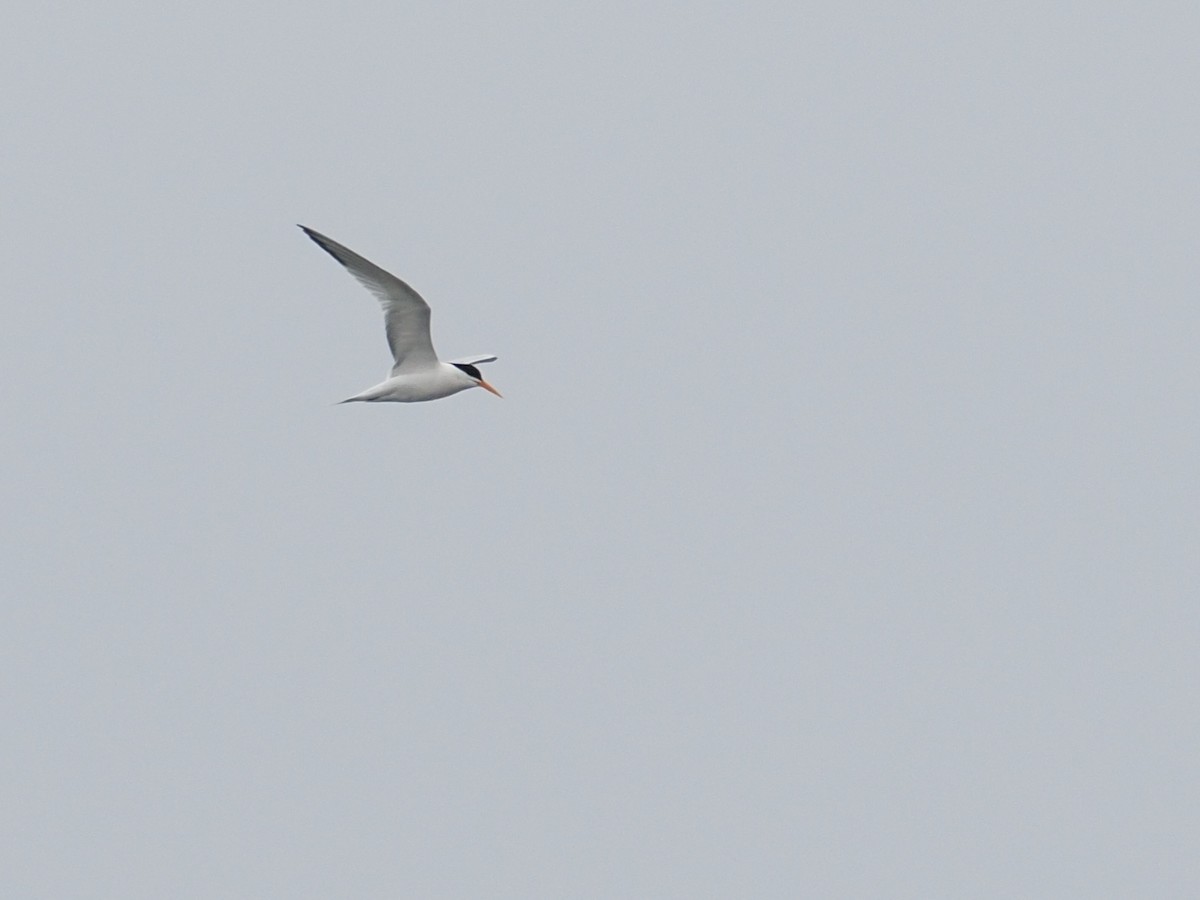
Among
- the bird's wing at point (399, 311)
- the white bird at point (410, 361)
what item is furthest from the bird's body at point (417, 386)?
the bird's wing at point (399, 311)

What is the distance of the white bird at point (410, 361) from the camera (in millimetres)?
20250

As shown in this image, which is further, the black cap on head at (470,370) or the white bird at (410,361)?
the black cap on head at (470,370)

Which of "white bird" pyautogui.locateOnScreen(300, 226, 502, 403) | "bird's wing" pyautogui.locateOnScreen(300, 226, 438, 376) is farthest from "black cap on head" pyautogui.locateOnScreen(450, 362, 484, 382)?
"bird's wing" pyautogui.locateOnScreen(300, 226, 438, 376)

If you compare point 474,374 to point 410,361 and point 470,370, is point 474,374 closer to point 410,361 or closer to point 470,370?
point 470,370

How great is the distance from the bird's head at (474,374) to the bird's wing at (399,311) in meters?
0.50

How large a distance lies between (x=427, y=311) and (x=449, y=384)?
1.21 meters

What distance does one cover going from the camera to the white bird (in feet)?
66.4

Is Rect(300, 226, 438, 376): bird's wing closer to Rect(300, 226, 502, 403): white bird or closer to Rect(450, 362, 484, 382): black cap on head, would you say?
Rect(300, 226, 502, 403): white bird

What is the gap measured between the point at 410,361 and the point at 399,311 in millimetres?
904

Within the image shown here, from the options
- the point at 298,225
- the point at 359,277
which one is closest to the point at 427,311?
the point at 359,277

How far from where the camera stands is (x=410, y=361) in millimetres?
21344

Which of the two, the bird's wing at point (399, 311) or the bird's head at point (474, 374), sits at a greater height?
the bird's wing at point (399, 311)

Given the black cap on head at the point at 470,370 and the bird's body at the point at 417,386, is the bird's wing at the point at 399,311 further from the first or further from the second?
the black cap on head at the point at 470,370

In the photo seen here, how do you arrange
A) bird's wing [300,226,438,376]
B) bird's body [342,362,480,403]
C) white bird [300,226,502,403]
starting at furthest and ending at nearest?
bird's body [342,362,480,403] < white bird [300,226,502,403] < bird's wing [300,226,438,376]
